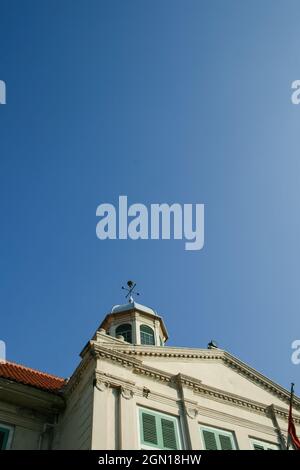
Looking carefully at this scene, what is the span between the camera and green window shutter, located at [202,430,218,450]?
17.3 meters

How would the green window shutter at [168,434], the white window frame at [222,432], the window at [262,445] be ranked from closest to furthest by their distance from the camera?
the green window shutter at [168,434] → the white window frame at [222,432] → the window at [262,445]

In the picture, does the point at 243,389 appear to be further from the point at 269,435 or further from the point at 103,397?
the point at 103,397

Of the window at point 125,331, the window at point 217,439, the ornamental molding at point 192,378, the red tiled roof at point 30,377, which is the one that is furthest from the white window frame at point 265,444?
the window at point 125,331

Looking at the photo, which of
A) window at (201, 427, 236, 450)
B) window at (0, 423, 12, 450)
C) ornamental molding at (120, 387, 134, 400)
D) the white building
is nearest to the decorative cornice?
the white building

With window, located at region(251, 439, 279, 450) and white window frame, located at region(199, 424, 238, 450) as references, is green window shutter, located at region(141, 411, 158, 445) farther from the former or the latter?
window, located at region(251, 439, 279, 450)

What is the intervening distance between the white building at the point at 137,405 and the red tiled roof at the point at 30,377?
0.28ft

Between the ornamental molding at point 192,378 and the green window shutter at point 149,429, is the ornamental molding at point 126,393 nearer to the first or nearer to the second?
the ornamental molding at point 192,378

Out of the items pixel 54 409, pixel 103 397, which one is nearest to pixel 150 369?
pixel 103 397

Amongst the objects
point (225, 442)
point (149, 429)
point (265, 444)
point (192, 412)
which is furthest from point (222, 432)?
point (149, 429)

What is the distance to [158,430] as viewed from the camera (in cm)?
→ 1666

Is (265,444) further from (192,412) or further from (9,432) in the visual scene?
(9,432)

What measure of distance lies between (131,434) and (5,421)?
A: 524 cm

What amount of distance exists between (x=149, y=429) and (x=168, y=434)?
34.8 inches

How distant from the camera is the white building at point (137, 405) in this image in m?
16.0
